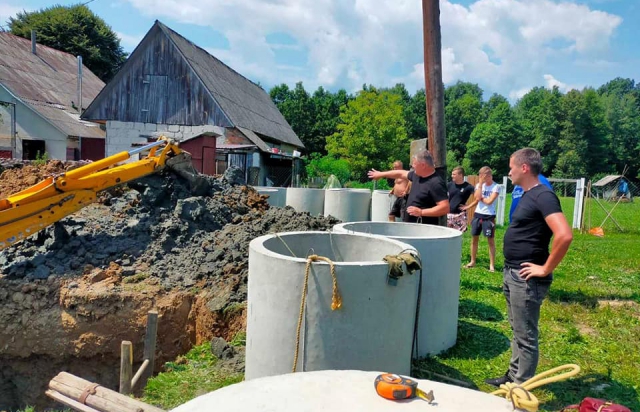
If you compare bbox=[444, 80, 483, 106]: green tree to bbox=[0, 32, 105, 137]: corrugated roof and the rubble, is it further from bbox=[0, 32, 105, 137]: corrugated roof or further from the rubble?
the rubble

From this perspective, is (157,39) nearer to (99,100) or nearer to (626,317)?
(99,100)

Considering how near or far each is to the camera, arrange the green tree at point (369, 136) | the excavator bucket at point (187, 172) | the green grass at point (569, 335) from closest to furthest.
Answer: the green grass at point (569, 335) → the excavator bucket at point (187, 172) → the green tree at point (369, 136)

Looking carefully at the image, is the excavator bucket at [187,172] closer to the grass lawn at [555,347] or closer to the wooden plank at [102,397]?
the grass lawn at [555,347]

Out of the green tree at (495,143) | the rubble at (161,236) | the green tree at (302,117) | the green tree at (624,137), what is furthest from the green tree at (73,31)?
the green tree at (624,137)

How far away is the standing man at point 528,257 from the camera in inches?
140

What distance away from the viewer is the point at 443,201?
5.52 metres

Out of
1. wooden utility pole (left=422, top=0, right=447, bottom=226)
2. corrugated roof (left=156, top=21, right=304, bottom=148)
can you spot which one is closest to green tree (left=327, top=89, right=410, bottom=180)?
corrugated roof (left=156, top=21, right=304, bottom=148)

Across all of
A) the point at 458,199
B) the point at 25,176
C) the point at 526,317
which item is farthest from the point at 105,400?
the point at 25,176

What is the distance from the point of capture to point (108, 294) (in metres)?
6.02

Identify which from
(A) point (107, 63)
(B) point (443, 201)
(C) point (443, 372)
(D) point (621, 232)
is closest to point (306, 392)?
(C) point (443, 372)

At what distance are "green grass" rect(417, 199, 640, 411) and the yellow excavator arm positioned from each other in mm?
5248

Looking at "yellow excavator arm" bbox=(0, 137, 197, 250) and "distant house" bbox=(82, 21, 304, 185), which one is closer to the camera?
"yellow excavator arm" bbox=(0, 137, 197, 250)

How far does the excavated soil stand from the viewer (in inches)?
232

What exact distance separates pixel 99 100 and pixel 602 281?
2080 centimetres
